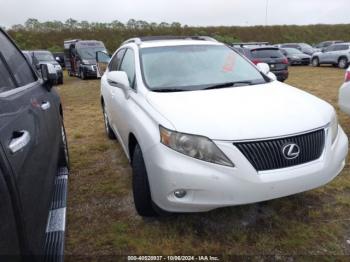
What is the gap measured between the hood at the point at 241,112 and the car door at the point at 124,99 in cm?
54

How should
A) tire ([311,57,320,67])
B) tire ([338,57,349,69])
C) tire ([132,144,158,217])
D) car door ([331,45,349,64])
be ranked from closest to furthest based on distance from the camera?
tire ([132,144,158,217]) < tire ([338,57,349,69]) < car door ([331,45,349,64]) < tire ([311,57,320,67])

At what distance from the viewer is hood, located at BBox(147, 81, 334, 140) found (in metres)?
2.51

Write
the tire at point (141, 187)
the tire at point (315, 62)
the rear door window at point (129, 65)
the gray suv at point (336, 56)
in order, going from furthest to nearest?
the tire at point (315, 62) < the gray suv at point (336, 56) < the rear door window at point (129, 65) < the tire at point (141, 187)

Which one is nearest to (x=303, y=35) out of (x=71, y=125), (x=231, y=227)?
(x=71, y=125)

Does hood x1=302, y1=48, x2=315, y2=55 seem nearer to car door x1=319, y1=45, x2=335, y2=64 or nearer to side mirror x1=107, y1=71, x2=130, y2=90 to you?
car door x1=319, y1=45, x2=335, y2=64

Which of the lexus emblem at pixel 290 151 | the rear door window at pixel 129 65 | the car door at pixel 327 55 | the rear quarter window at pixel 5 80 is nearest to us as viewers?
the rear quarter window at pixel 5 80

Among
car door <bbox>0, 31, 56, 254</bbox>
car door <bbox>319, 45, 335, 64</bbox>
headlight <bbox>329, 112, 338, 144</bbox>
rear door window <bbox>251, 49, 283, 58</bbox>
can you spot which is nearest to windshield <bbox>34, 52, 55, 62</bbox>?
rear door window <bbox>251, 49, 283, 58</bbox>

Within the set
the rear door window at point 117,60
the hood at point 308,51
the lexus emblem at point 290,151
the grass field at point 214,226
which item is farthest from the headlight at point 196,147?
the hood at point 308,51

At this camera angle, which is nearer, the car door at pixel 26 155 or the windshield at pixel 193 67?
the car door at pixel 26 155

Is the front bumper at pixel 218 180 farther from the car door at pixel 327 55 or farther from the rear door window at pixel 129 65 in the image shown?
the car door at pixel 327 55

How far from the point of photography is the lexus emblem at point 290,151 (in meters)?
2.52

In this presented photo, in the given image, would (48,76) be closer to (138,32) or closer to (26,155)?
(26,155)

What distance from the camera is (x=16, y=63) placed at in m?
2.87

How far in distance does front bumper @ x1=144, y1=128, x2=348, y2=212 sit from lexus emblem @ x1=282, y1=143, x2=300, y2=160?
3.5 inches
